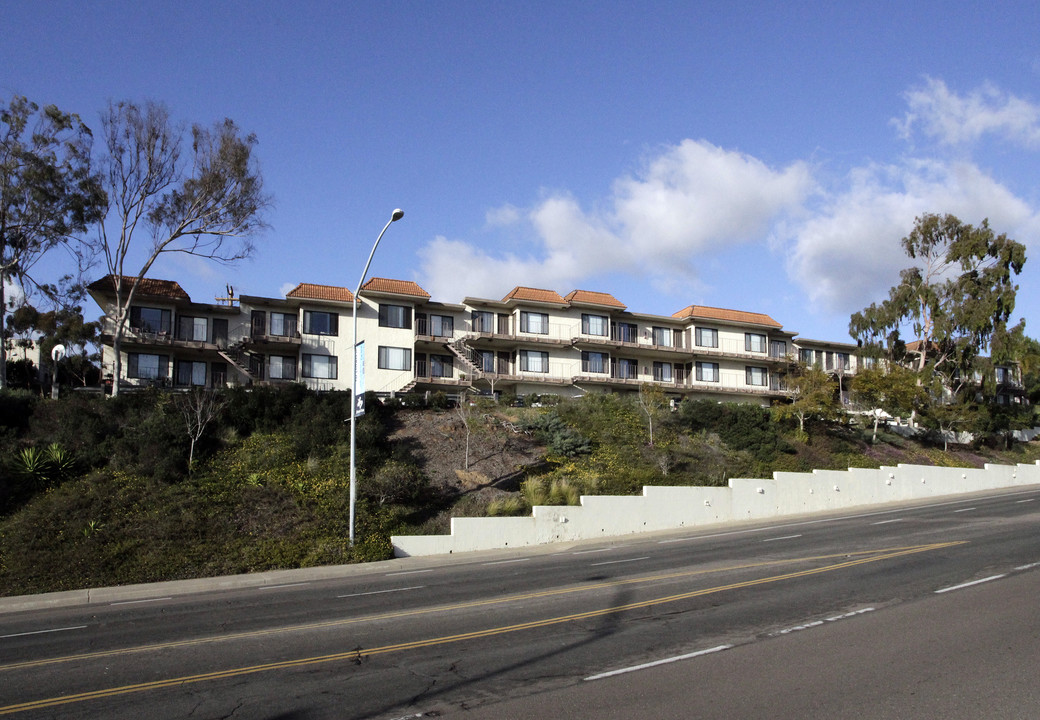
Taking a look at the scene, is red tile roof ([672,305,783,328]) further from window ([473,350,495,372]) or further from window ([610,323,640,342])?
window ([473,350,495,372])

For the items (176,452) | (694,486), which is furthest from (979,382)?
(176,452)

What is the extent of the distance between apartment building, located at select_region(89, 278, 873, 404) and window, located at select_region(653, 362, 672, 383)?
97 mm

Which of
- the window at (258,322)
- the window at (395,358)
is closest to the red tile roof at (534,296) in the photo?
the window at (395,358)

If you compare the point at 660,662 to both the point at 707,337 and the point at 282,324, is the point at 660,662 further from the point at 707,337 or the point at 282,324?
the point at 707,337

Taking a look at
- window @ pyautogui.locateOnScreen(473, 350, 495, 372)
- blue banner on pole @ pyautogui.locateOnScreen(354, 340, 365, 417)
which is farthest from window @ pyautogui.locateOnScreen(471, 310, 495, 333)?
blue banner on pole @ pyautogui.locateOnScreen(354, 340, 365, 417)

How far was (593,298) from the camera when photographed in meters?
51.2

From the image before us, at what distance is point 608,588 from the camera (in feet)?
48.1

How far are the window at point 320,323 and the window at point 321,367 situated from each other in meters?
1.51

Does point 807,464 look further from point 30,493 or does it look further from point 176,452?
point 30,493

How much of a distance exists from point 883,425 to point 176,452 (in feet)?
146

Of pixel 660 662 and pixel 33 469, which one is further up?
pixel 33 469

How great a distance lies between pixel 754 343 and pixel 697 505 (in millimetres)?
29954

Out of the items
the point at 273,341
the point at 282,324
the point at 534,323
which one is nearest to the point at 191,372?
the point at 273,341

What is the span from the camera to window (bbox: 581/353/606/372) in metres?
49.8
